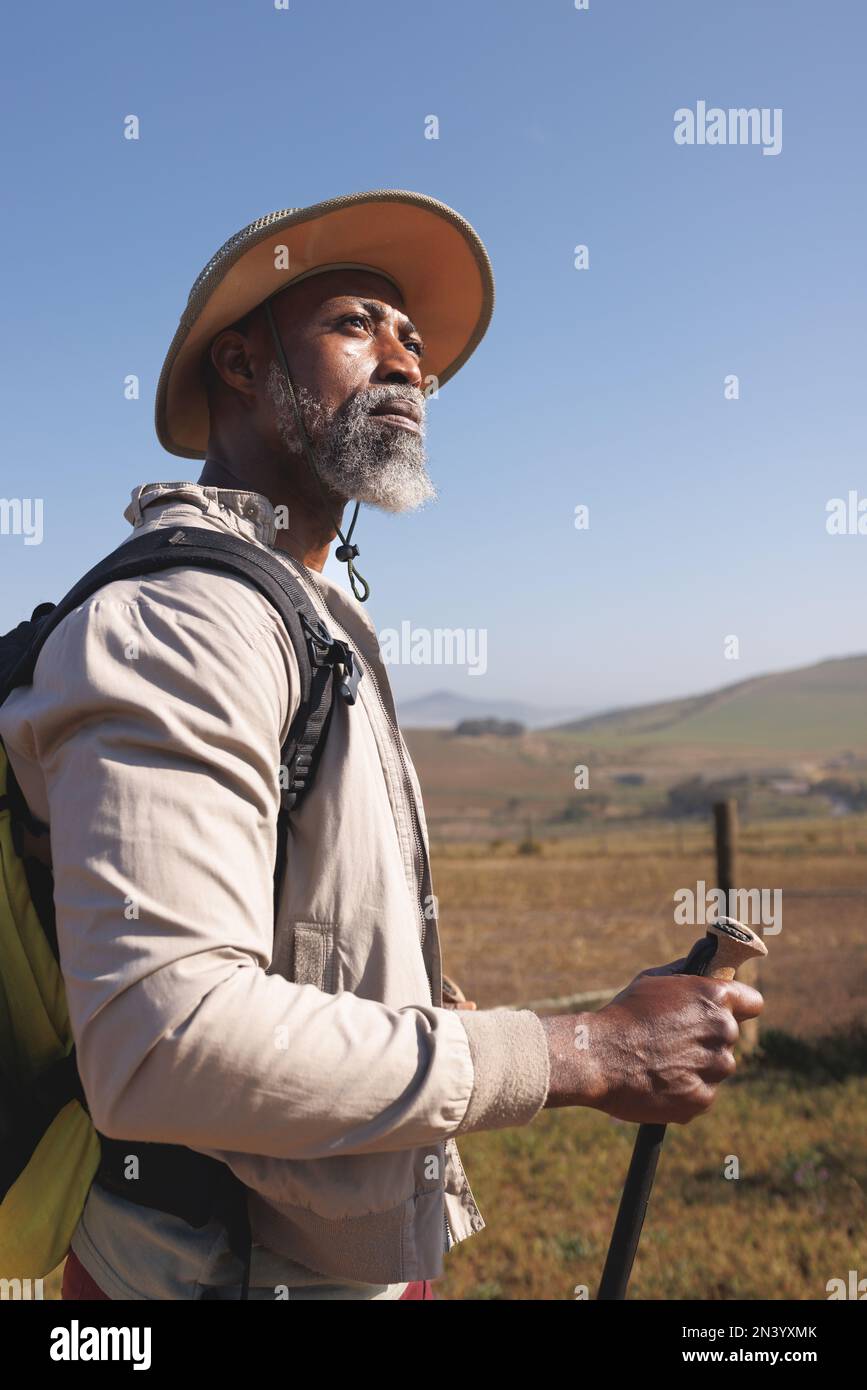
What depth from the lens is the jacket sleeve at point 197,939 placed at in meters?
1.40

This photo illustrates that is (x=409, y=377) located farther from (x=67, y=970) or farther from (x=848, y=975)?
(x=848, y=975)

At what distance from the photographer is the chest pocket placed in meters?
1.71

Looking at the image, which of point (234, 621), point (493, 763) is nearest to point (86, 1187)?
point (234, 621)

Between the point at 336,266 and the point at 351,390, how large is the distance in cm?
40

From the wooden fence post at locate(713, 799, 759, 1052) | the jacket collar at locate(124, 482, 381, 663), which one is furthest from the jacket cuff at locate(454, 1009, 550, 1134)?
the wooden fence post at locate(713, 799, 759, 1052)

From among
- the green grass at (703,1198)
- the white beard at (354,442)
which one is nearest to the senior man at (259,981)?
the white beard at (354,442)

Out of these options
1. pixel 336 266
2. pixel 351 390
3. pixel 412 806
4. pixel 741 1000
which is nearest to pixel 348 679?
pixel 412 806

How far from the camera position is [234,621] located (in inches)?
63.4

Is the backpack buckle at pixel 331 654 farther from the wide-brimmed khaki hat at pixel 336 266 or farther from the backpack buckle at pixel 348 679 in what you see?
the wide-brimmed khaki hat at pixel 336 266

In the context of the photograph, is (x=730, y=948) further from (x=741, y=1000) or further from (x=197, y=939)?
(x=197, y=939)

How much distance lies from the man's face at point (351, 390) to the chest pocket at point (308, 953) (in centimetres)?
114

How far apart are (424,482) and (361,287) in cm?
54

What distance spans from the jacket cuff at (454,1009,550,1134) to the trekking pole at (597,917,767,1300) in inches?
→ 16.6

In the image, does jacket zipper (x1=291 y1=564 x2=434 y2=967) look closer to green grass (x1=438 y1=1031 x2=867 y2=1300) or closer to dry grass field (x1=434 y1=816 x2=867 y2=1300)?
green grass (x1=438 y1=1031 x2=867 y2=1300)
